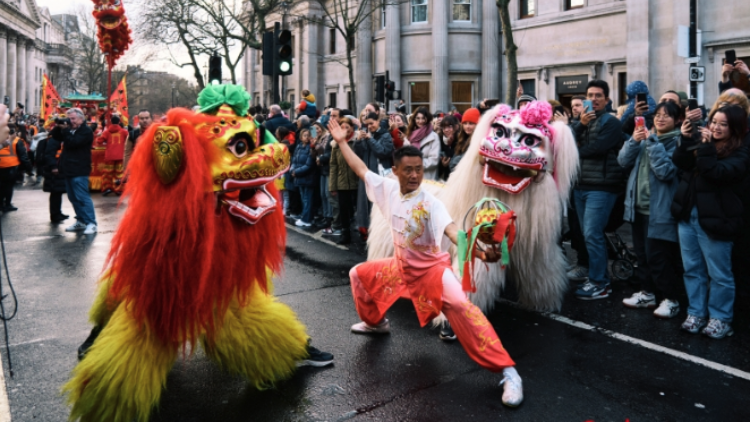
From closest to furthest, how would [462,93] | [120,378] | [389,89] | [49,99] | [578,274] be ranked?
[120,378]
[578,274]
[389,89]
[49,99]
[462,93]

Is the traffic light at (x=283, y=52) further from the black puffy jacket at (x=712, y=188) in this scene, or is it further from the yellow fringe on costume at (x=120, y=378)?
the yellow fringe on costume at (x=120, y=378)

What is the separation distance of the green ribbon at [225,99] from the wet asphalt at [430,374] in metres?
0.92

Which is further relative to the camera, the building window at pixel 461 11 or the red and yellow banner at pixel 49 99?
the building window at pixel 461 11

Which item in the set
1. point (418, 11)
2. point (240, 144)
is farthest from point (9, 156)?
point (418, 11)

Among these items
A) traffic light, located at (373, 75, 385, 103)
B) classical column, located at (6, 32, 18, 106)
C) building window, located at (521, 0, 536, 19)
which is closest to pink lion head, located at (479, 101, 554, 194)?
traffic light, located at (373, 75, 385, 103)

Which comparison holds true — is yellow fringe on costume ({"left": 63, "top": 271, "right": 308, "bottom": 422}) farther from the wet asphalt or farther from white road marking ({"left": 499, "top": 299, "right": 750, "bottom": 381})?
white road marking ({"left": 499, "top": 299, "right": 750, "bottom": 381})

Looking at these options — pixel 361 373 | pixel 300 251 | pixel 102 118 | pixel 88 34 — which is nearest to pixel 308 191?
pixel 300 251

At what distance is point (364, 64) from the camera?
93.4 ft

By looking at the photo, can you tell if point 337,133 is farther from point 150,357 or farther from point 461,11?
point 461,11

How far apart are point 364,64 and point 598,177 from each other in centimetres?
2373

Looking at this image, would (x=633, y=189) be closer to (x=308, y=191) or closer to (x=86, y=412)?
(x=86, y=412)

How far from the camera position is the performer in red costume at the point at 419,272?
3631mm

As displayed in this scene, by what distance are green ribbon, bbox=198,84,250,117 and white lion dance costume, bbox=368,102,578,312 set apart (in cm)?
217

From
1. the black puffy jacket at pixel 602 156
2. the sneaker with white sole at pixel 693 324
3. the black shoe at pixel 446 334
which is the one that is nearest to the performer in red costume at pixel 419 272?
the black shoe at pixel 446 334
